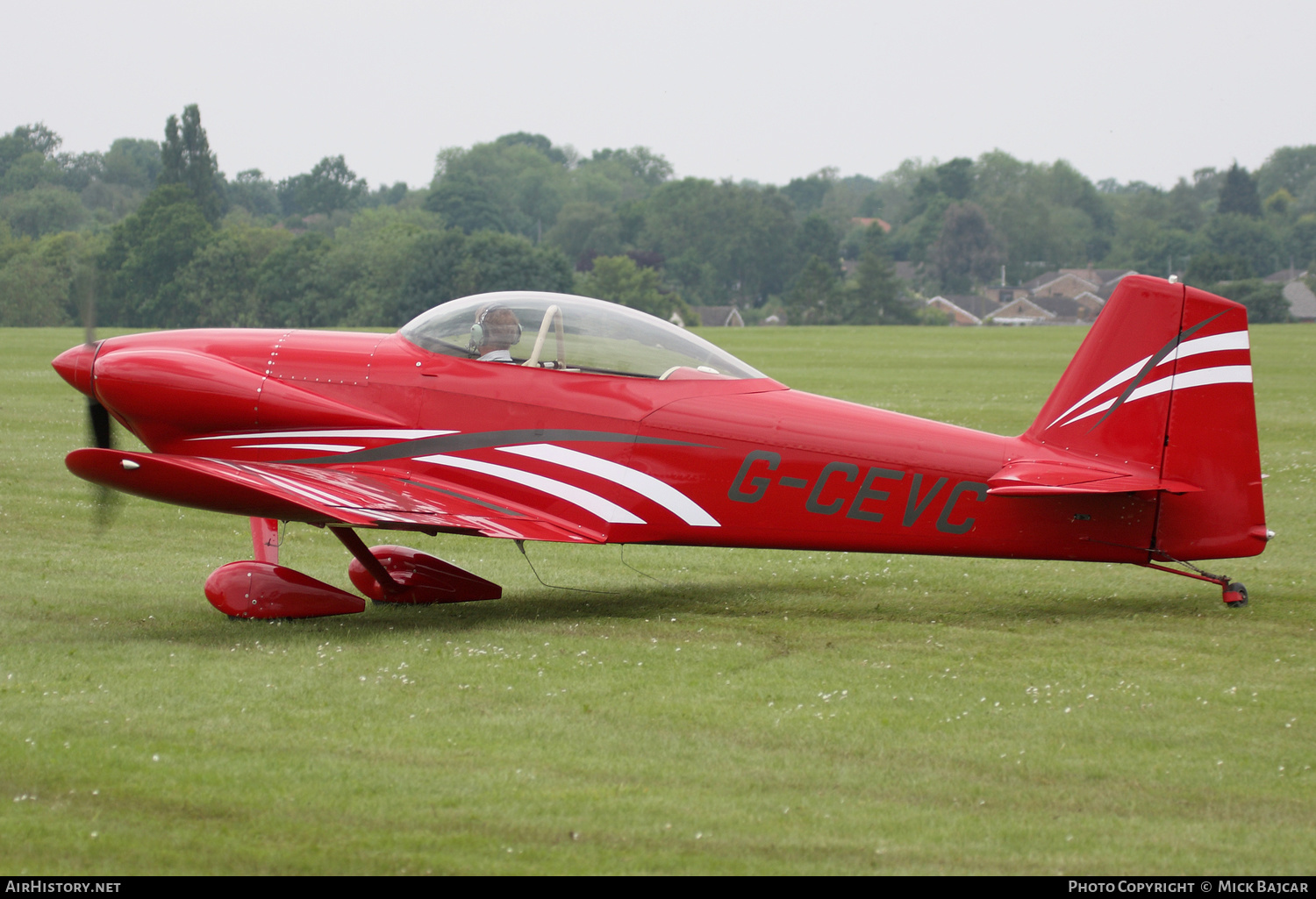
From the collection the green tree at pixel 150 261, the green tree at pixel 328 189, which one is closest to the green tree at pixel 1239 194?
the green tree at pixel 328 189

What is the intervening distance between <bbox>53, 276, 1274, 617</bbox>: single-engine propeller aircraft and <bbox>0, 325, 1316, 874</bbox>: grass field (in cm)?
60

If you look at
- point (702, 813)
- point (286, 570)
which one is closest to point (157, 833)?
point (702, 813)

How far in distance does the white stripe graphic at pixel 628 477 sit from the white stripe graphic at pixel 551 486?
0.13 meters

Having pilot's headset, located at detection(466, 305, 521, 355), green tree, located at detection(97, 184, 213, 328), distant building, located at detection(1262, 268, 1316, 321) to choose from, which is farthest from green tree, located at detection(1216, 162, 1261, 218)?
pilot's headset, located at detection(466, 305, 521, 355)

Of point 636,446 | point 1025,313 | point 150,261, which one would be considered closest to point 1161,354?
point 636,446

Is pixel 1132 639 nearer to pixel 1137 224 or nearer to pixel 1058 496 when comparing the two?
pixel 1058 496

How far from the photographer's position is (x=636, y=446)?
8.52 meters

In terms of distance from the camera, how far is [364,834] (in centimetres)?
462

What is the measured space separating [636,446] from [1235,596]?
13.5 ft

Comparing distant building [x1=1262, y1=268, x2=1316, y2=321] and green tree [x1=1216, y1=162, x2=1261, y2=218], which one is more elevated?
green tree [x1=1216, y1=162, x2=1261, y2=218]

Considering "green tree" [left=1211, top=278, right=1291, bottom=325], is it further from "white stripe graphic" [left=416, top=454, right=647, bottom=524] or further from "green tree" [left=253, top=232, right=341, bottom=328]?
"white stripe graphic" [left=416, top=454, right=647, bottom=524]

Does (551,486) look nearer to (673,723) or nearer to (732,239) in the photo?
(673,723)

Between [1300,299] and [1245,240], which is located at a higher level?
[1245,240]

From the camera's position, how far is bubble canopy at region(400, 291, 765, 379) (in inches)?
345
